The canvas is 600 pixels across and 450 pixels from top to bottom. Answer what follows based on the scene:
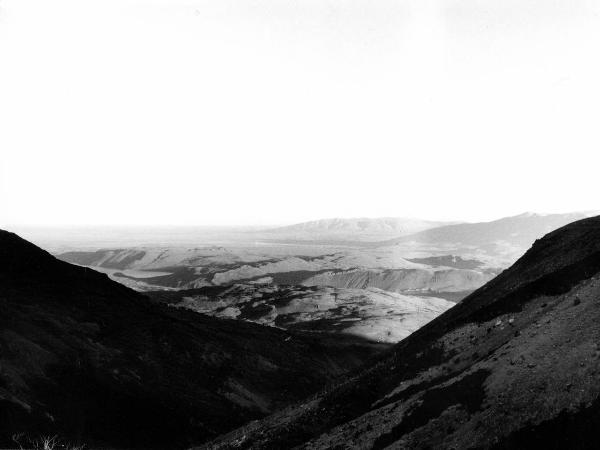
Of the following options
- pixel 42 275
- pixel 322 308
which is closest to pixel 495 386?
pixel 42 275

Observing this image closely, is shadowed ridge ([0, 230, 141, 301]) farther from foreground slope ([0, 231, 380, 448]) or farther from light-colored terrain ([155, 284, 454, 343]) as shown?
light-colored terrain ([155, 284, 454, 343])

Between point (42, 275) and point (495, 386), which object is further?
point (42, 275)

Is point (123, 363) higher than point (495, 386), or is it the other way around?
point (495, 386)

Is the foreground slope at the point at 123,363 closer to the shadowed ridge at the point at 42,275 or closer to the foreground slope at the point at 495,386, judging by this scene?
the shadowed ridge at the point at 42,275

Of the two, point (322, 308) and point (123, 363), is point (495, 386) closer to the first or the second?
point (123, 363)

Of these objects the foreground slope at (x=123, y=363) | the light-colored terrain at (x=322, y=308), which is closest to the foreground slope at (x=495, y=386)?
the foreground slope at (x=123, y=363)

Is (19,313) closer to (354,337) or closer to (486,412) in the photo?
(486,412)

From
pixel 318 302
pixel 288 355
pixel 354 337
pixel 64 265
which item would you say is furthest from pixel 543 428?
pixel 318 302
